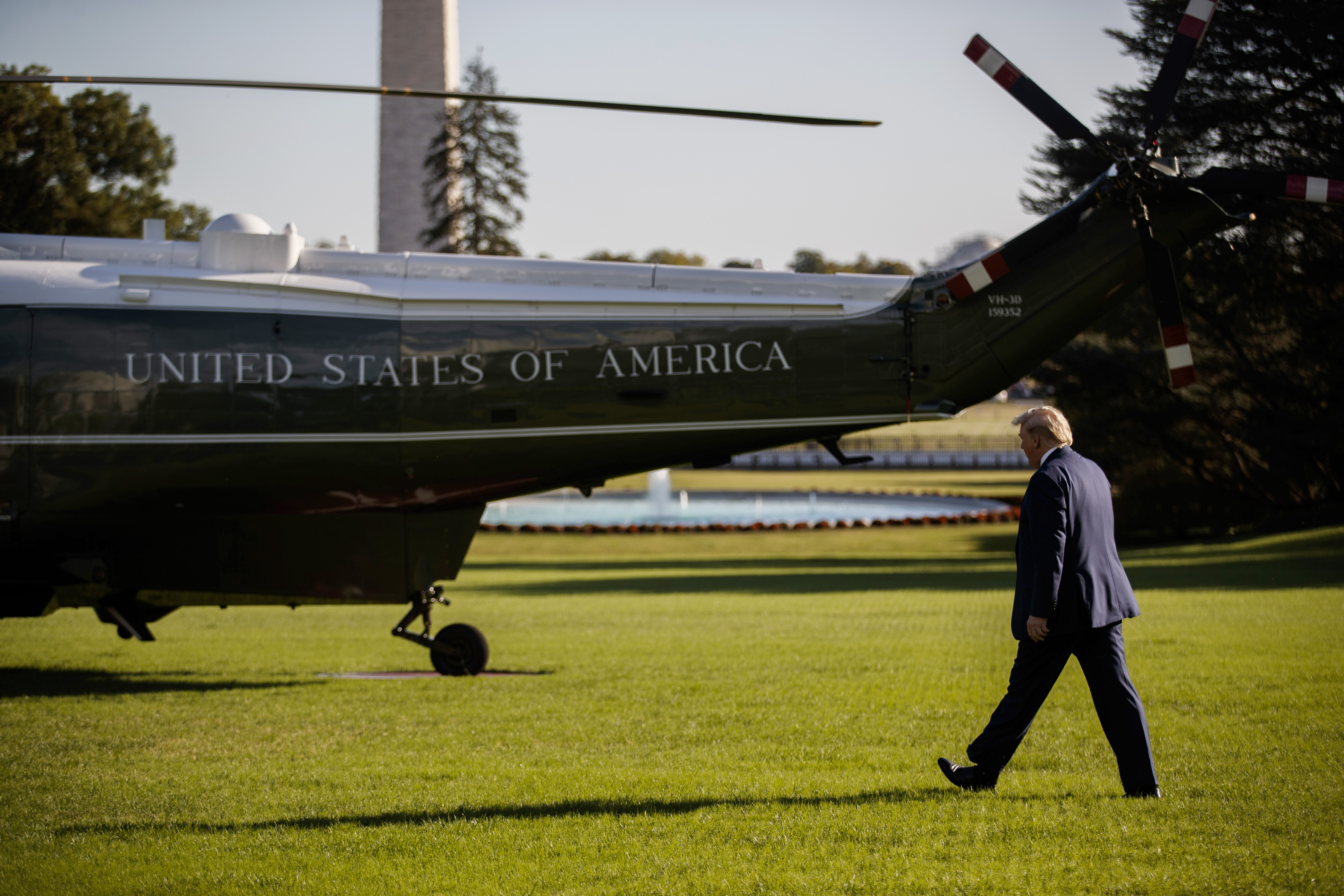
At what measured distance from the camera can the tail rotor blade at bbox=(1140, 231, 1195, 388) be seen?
30.5ft

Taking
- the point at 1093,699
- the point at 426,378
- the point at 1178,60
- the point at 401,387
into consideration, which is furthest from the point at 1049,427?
the point at 401,387

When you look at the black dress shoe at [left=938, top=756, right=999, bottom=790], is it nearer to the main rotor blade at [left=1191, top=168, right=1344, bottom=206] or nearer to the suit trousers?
the suit trousers

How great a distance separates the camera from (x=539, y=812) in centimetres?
560

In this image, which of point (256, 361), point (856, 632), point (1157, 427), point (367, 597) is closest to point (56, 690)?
point (367, 597)

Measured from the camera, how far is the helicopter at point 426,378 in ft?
31.8

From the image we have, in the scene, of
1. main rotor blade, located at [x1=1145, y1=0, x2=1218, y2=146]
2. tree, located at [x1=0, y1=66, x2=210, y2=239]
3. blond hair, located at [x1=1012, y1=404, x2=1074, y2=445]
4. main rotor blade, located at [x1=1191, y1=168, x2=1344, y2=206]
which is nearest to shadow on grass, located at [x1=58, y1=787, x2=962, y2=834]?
blond hair, located at [x1=1012, y1=404, x2=1074, y2=445]

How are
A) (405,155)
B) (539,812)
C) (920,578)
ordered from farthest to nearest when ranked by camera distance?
1. (405,155)
2. (920,578)
3. (539,812)

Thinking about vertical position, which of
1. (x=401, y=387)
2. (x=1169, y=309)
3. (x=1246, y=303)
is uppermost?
(x=1246, y=303)

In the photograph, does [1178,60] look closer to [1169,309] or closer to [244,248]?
[1169,309]

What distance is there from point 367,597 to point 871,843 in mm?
6282

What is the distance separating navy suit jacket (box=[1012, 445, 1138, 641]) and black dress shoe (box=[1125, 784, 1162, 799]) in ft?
2.75

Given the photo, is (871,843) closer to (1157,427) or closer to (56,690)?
(56,690)

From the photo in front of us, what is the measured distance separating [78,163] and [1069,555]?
33608 mm

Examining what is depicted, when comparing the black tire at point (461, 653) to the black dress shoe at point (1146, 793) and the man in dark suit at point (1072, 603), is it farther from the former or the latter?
the black dress shoe at point (1146, 793)
